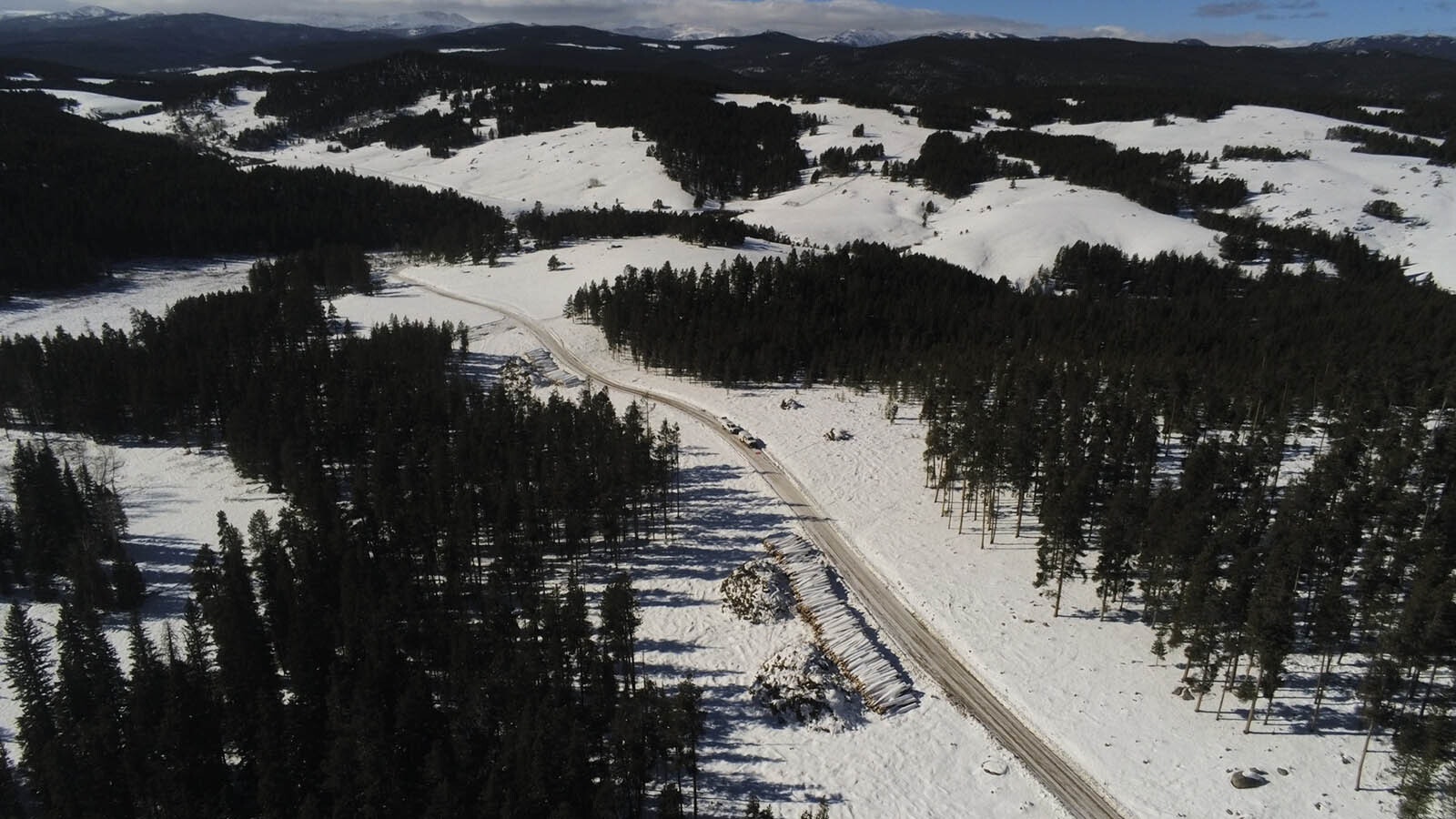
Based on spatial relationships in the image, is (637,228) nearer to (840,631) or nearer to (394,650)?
(840,631)

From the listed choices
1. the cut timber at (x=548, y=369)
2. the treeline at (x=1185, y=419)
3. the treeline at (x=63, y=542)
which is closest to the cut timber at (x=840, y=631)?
the treeline at (x=1185, y=419)

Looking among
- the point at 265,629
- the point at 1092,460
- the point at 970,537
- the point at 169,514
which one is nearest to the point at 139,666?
the point at 265,629

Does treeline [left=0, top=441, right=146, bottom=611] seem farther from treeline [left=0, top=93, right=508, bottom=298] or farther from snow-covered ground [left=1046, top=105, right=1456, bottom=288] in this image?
snow-covered ground [left=1046, top=105, right=1456, bottom=288]

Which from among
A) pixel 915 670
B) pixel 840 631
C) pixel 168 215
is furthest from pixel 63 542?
pixel 168 215

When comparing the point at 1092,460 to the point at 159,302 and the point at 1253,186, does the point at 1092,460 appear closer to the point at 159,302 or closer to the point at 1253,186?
the point at 159,302

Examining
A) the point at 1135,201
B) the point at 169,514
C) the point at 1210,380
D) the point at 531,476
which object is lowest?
the point at 169,514

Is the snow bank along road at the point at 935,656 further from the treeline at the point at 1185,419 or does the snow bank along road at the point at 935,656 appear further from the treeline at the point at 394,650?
the treeline at the point at 394,650
